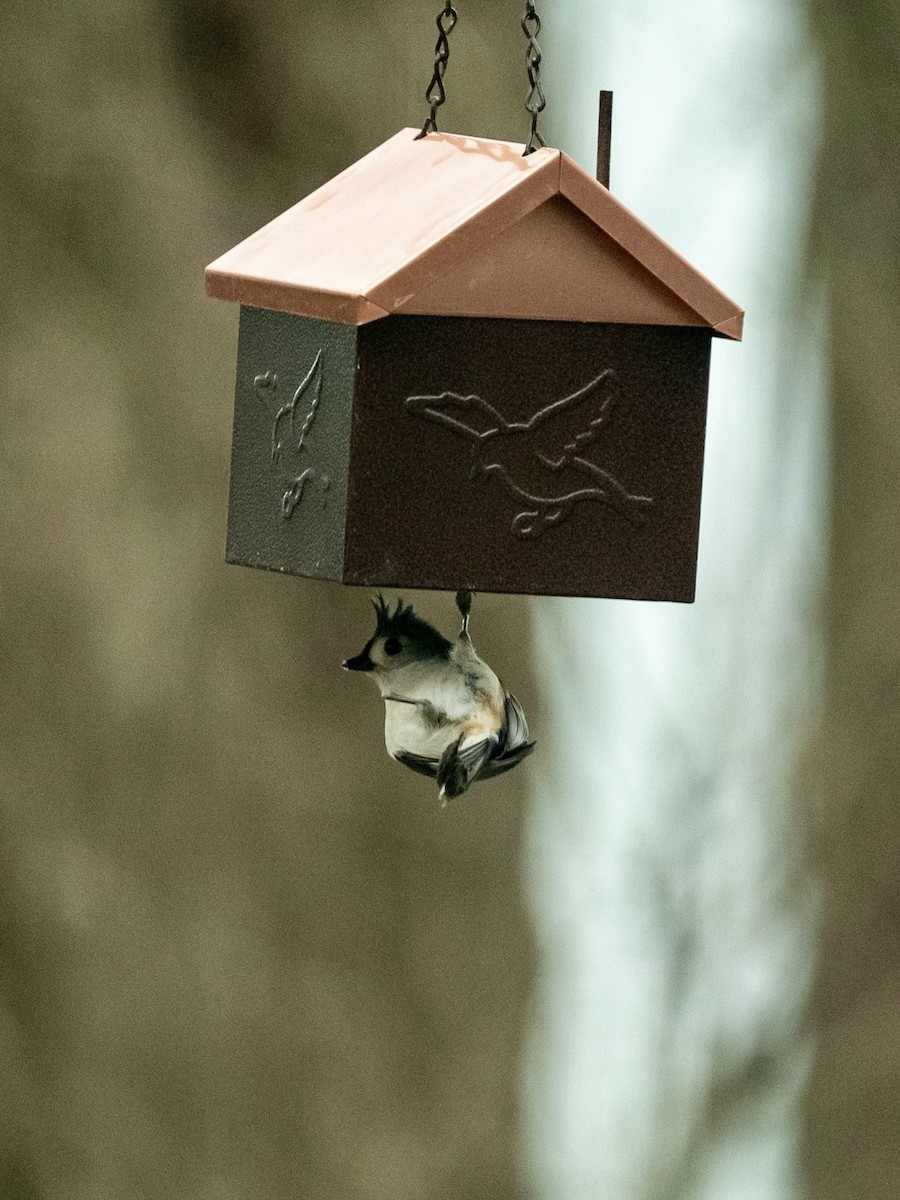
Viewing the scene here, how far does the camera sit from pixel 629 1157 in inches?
131

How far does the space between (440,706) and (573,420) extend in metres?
0.25

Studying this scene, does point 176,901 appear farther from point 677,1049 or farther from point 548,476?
point 548,476

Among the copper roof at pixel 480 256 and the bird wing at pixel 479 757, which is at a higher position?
the copper roof at pixel 480 256

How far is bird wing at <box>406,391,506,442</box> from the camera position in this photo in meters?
1.35

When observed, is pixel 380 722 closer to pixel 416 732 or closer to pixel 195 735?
pixel 195 735

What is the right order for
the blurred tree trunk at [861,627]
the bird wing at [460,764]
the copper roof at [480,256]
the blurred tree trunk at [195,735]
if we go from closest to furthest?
the copper roof at [480,256] → the bird wing at [460,764] → the blurred tree trunk at [195,735] → the blurred tree trunk at [861,627]

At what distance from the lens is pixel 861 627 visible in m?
3.09

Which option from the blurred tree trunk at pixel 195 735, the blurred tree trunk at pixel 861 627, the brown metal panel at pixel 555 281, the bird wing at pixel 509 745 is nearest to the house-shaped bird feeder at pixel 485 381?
the brown metal panel at pixel 555 281

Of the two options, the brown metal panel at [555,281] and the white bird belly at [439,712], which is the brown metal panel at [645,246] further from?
the white bird belly at [439,712]

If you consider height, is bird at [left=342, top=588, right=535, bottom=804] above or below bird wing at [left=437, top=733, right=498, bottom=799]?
above

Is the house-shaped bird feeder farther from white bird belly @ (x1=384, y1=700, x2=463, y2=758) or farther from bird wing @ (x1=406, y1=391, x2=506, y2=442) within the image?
white bird belly @ (x1=384, y1=700, x2=463, y2=758)

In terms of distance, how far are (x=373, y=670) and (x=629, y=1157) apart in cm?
214

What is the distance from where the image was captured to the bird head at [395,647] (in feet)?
4.76

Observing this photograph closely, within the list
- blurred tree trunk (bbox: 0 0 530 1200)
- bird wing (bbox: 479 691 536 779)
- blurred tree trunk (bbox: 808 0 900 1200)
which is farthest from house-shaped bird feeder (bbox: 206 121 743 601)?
blurred tree trunk (bbox: 808 0 900 1200)
